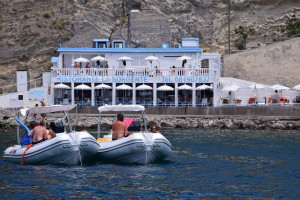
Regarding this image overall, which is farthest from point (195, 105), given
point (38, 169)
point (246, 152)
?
point (38, 169)

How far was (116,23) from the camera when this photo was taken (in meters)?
79.5

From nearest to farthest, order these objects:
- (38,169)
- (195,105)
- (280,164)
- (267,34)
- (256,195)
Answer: (256,195) < (38,169) < (280,164) < (195,105) < (267,34)

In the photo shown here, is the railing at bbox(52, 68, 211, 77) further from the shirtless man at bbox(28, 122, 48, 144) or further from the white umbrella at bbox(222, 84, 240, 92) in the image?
the shirtless man at bbox(28, 122, 48, 144)

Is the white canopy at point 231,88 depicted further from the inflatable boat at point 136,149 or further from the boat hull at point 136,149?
the boat hull at point 136,149

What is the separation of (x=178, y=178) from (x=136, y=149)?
9.76 feet

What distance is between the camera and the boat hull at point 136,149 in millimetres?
28922

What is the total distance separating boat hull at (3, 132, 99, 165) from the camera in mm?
28531

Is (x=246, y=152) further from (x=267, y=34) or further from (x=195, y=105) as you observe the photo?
(x=267, y=34)

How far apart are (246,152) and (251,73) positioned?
34.1 m

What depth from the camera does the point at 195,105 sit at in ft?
191

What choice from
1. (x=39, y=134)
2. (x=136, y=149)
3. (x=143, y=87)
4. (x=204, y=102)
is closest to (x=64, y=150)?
(x=39, y=134)

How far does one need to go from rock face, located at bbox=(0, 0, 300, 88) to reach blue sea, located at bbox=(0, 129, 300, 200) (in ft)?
138

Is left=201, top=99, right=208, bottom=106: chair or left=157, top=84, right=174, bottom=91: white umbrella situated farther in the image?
left=201, top=99, right=208, bottom=106: chair

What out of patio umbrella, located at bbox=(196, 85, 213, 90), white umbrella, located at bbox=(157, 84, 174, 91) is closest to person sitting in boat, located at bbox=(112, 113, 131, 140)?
white umbrella, located at bbox=(157, 84, 174, 91)
